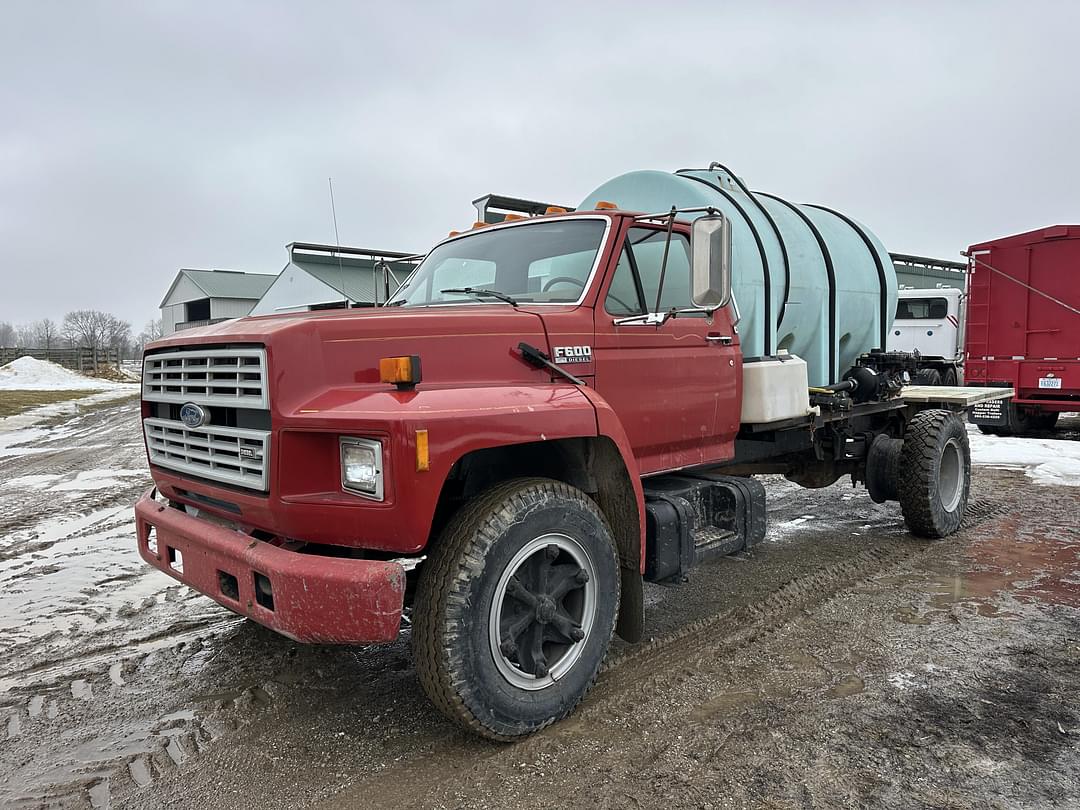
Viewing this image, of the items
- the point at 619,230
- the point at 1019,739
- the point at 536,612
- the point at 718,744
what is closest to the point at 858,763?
the point at 718,744

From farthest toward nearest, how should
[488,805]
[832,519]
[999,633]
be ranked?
[832,519], [999,633], [488,805]

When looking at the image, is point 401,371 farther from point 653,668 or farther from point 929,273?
point 929,273

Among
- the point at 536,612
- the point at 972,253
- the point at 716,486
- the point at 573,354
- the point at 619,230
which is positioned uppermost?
the point at 972,253

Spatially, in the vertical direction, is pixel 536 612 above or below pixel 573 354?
below

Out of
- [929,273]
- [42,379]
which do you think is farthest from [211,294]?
[929,273]

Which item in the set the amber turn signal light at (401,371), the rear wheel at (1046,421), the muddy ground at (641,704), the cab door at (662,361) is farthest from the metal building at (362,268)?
the rear wheel at (1046,421)

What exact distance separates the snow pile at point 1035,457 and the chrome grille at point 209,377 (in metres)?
8.96

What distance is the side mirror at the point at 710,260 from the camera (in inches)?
142

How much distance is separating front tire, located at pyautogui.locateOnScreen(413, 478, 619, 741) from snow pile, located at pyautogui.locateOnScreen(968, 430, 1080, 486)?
7.66 m

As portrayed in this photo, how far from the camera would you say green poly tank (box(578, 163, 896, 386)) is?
5.12 m

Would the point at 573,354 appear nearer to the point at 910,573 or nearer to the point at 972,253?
the point at 910,573

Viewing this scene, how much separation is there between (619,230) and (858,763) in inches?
104

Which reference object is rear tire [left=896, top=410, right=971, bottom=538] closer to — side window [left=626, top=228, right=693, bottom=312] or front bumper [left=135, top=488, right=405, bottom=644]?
side window [left=626, top=228, right=693, bottom=312]

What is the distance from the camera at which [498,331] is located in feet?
11.1
